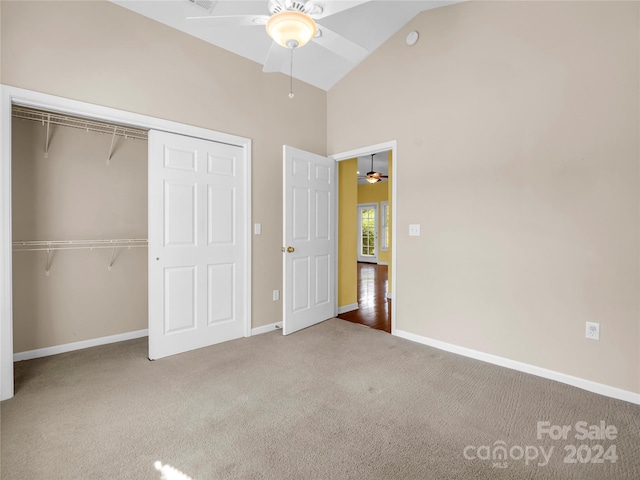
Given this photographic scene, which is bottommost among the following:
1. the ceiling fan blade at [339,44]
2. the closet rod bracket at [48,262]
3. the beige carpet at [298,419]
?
the beige carpet at [298,419]

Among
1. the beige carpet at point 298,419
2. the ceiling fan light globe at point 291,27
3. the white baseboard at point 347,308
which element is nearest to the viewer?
the beige carpet at point 298,419

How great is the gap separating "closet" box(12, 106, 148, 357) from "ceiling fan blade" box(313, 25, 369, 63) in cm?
226

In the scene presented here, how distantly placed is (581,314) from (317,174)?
282cm

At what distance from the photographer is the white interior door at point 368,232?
1091 centimetres

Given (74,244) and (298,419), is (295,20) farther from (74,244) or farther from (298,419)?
(74,244)

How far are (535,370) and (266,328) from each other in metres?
2.60

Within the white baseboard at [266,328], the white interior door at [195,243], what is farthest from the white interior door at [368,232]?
the white interior door at [195,243]

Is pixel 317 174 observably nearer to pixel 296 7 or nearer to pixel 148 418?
pixel 296 7

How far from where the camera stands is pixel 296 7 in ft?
6.16

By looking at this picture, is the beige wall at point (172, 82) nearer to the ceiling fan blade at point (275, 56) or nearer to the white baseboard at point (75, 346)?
the ceiling fan blade at point (275, 56)

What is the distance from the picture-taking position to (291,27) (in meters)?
1.81

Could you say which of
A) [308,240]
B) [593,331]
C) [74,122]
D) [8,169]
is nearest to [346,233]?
[308,240]

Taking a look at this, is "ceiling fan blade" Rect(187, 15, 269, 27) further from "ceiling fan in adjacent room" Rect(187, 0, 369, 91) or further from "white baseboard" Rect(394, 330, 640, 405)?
"white baseboard" Rect(394, 330, 640, 405)

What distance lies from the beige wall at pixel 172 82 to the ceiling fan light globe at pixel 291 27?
1.53m
